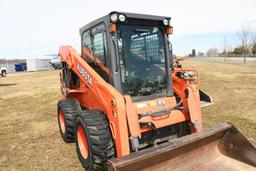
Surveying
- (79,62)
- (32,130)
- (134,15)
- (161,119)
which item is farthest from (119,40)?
(32,130)

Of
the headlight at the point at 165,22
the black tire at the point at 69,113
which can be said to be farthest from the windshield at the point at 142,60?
the black tire at the point at 69,113

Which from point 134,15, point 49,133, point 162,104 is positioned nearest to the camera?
point 134,15

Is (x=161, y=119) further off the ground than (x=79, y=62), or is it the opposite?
(x=79, y=62)

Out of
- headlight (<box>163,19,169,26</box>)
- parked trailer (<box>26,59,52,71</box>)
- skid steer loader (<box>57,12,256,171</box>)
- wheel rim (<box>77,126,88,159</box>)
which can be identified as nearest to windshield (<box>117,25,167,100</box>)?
skid steer loader (<box>57,12,256,171</box>)

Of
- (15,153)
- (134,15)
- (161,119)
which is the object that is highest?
(134,15)

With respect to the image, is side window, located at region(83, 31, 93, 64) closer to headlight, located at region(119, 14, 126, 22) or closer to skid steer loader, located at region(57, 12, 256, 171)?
skid steer loader, located at region(57, 12, 256, 171)

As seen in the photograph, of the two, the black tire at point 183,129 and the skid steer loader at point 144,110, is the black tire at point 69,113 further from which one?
the black tire at point 183,129

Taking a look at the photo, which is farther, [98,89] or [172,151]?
[98,89]

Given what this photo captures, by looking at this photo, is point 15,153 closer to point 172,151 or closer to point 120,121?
point 120,121

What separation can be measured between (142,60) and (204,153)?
171 centimetres

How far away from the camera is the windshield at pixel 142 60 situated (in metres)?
4.03

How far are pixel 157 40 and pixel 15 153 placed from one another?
3.55 metres

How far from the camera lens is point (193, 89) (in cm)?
426

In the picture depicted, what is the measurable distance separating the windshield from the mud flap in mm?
1035
